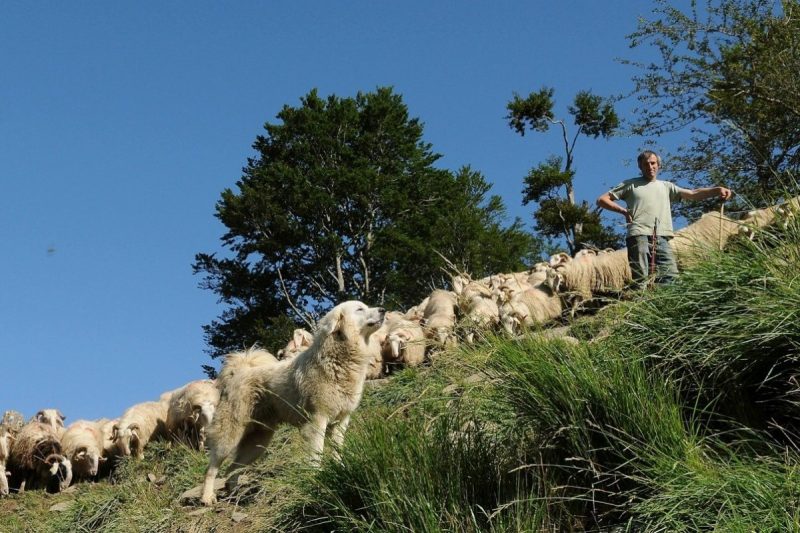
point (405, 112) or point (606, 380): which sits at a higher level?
point (405, 112)

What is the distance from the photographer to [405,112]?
143 feet

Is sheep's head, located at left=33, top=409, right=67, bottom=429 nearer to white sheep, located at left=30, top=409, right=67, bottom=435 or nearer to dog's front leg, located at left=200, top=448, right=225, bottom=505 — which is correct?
white sheep, located at left=30, top=409, right=67, bottom=435

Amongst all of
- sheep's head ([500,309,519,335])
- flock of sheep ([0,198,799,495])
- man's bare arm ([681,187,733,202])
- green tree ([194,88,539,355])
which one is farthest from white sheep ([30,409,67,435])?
green tree ([194,88,539,355])

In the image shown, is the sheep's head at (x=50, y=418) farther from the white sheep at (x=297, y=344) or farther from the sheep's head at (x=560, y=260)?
the sheep's head at (x=560, y=260)

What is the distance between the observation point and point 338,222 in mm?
40781

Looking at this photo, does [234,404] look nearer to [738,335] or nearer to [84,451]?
[738,335]

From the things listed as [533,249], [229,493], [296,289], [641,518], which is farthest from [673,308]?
[533,249]

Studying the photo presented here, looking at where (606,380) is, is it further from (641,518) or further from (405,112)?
(405,112)

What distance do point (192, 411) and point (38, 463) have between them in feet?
8.13

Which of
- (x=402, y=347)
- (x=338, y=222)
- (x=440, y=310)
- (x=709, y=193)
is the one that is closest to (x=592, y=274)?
Result: (x=440, y=310)

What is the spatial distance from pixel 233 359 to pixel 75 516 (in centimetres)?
277

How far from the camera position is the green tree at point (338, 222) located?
131 ft

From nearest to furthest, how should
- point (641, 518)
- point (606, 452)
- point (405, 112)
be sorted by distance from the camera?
1. point (641, 518)
2. point (606, 452)
3. point (405, 112)

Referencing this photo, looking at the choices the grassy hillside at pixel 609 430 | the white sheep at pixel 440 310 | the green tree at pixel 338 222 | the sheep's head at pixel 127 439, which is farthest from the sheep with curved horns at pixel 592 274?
the green tree at pixel 338 222
